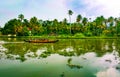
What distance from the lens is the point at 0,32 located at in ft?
483

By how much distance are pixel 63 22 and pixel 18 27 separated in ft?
77.7

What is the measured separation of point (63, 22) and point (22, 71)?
95.5 metres

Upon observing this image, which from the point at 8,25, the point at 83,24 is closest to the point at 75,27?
the point at 83,24

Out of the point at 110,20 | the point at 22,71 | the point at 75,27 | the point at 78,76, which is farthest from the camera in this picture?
the point at 110,20

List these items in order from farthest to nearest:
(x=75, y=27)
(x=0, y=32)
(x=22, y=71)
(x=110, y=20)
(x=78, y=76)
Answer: (x=0, y=32) → (x=110, y=20) → (x=75, y=27) → (x=22, y=71) → (x=78, y=76)

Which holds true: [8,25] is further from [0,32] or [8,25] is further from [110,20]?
[110,20]

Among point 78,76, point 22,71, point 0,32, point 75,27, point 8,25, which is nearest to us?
point 78,76

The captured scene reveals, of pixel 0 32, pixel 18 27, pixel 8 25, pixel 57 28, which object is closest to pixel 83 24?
pixel 57 28

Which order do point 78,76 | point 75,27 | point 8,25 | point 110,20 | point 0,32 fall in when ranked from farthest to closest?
point 0,32
point 8,25
point 110,20
point 75,27
point 78,76

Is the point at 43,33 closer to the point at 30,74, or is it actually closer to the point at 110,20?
the point at 110,20

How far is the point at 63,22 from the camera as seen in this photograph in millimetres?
111938

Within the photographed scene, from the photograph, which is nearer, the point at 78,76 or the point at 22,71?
the point at 78,76

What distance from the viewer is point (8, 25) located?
12700 centimetres

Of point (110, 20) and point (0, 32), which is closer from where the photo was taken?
point (110, 20)
